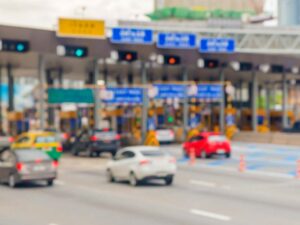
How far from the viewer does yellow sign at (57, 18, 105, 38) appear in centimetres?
4394

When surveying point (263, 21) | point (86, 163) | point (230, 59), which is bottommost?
point (86, 163)

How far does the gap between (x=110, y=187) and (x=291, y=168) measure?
36.2ft

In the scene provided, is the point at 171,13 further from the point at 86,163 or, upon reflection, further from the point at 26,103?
the point at 86,163

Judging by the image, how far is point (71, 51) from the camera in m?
44.9

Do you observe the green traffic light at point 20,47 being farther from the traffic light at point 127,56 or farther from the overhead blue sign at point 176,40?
the overhead blue sign at point 176,40

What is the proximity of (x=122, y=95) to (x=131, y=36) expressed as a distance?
480cm

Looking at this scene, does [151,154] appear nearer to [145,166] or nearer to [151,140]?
[145,166]

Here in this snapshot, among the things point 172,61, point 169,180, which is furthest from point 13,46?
point 169,180

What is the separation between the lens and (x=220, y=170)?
109ft

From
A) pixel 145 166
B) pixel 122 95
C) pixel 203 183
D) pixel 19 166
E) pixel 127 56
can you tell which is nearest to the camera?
pixel 19 166

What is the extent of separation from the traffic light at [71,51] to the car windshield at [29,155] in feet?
61.2

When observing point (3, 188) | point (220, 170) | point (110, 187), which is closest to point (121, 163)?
point (110, 187)

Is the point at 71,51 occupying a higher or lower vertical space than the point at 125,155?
higher

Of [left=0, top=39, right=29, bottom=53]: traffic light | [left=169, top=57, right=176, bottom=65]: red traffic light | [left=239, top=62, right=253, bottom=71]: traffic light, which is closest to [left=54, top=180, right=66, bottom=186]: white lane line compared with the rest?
[left=0, top=39, right=29, bottom=53]: traffic light
